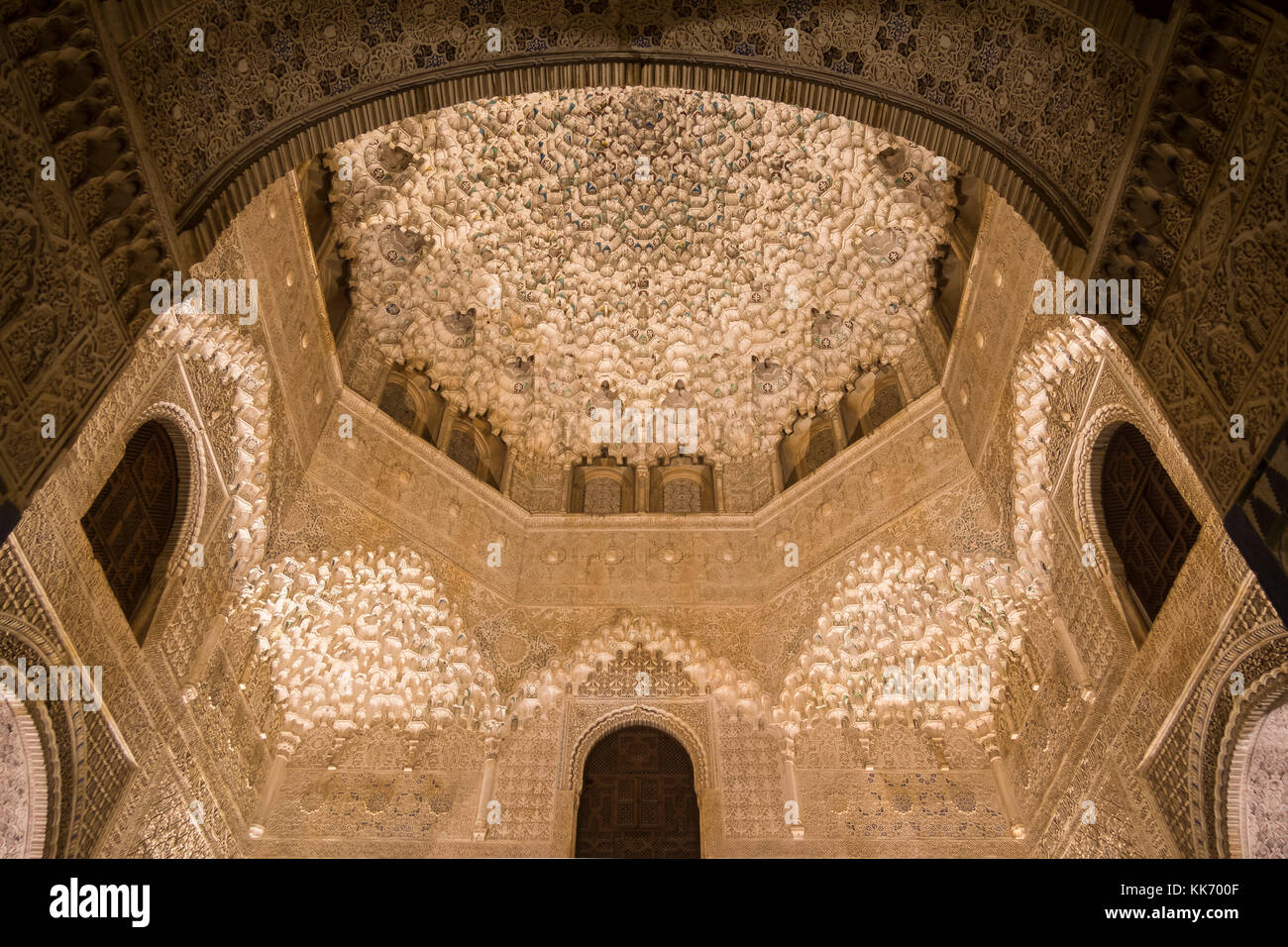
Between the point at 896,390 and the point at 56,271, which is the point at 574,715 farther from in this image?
the point at 56,271

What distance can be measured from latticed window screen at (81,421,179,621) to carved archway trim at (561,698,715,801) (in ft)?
9.48

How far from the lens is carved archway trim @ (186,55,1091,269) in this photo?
→ 3844 millimetres

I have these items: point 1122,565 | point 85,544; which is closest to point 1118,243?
point 1122,565

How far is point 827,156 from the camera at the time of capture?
24.9 ft

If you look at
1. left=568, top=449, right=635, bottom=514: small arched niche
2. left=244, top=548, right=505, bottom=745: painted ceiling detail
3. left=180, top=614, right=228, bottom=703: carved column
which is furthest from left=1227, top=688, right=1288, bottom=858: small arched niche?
left=180, top=614, right=228, bottom=703: carved column

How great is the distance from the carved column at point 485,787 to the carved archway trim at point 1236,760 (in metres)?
4.02

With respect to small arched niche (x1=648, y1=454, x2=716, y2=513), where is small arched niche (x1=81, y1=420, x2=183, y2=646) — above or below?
below

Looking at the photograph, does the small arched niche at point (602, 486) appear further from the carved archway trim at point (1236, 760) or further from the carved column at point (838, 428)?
the carved archway trim at point (1236, 760)

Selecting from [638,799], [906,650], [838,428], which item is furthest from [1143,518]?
[638,799]

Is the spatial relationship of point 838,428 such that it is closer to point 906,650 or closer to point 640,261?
point 906,650

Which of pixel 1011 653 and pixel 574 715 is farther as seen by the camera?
pixel 574 715

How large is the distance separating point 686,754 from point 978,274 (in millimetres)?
3721

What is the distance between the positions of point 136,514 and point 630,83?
3.23 meters

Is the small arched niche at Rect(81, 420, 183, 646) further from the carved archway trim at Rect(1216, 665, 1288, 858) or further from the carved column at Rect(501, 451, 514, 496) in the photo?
the carved archway trim at Rect(1216, 665, 1288, 858)
